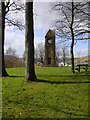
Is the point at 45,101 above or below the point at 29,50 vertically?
below

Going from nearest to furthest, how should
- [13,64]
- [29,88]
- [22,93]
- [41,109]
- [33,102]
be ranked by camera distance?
[41,109], [33,102], [22,93], [29,88], [13,64]

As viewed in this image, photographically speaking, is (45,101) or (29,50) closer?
(45,101)

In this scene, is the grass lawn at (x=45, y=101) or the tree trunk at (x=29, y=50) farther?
the tree trunk at (x=29, y=50)

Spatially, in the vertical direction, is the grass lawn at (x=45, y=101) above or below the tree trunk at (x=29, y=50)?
below

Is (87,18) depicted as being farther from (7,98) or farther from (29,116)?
(29,116)

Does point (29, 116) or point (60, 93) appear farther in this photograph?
point (60, 93)

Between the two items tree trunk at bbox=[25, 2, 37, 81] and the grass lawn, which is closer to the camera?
the grass lawn

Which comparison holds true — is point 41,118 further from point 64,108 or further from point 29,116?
point 64,108

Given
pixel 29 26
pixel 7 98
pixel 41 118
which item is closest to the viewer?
pixel 41 118

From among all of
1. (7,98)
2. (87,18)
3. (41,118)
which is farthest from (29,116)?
(87,18)

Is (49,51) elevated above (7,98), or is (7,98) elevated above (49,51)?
(49,51)

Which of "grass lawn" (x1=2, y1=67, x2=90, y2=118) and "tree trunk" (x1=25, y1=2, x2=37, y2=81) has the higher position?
"tree trunk" (x1=25, y1=2, x2=37, y2=81)

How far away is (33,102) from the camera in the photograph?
610cm

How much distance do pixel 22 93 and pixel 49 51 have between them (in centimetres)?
3347
